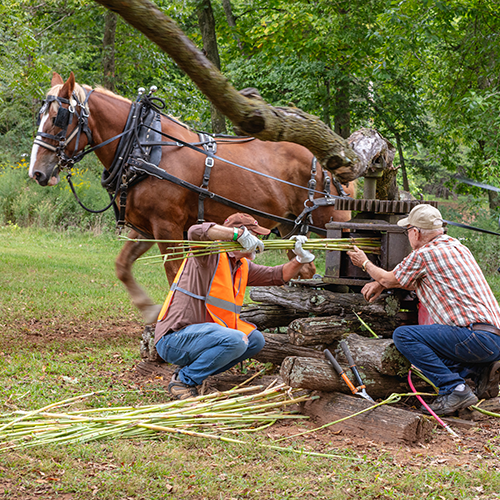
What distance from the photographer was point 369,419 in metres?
3.92

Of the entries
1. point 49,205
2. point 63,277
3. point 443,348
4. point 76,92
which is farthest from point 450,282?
point 49,205

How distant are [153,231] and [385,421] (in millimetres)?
Result: 2944

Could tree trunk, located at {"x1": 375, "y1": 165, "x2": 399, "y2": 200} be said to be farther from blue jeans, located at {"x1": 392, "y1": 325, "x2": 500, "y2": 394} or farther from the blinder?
the blinder

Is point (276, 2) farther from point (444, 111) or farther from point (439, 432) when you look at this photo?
point (439, 432)

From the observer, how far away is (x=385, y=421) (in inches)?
151

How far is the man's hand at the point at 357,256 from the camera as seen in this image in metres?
4.58

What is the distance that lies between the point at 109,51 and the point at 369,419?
1161cm

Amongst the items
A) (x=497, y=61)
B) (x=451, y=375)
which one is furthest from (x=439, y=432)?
(x=497, y=61)

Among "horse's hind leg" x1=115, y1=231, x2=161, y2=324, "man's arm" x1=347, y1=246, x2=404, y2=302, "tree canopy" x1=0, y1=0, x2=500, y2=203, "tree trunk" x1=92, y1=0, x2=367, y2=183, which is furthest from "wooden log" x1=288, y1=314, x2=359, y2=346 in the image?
"tree canopy" x1=0, y1=0, x2=500, y2=203

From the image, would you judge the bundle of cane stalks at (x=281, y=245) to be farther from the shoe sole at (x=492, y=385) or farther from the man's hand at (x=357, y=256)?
the shoe sole at (x=492, y=385)

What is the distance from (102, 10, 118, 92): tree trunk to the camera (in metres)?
13.0

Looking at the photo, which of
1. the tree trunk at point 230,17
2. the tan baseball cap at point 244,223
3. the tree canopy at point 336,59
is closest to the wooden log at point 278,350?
the tan baseball cap at point 244,223

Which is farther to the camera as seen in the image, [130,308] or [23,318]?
[130,308]

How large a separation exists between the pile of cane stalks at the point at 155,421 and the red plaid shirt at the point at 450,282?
1.19 meters
